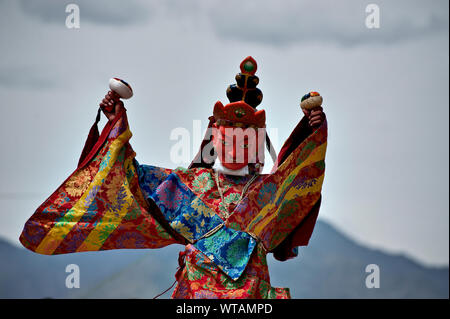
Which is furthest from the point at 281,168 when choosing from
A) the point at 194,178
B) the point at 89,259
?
the point at 89,259

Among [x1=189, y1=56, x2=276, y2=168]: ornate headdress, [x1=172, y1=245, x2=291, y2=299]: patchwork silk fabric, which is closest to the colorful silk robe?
[x1=172, y1=245, x2=291, y2=299]: patchwork silk fabric

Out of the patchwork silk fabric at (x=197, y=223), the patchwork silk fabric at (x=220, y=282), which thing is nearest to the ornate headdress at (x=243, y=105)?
the patchwork silk fabric at (x=197, y=223)

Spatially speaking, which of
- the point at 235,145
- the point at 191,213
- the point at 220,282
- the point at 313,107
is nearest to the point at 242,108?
the point at 235,145

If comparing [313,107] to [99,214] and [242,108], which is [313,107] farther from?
[99,214]

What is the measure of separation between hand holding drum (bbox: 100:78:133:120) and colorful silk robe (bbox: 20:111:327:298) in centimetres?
6

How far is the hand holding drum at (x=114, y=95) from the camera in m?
2.68

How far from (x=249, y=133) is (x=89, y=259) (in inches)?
153

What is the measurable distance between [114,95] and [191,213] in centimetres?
60

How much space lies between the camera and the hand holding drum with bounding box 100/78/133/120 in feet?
8.79

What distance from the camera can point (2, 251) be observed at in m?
6.27

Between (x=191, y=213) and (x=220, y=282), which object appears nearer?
(x=220, y=282)

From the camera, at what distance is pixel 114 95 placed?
2.71 meters

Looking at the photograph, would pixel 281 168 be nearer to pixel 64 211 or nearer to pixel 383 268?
pixel 64 211
